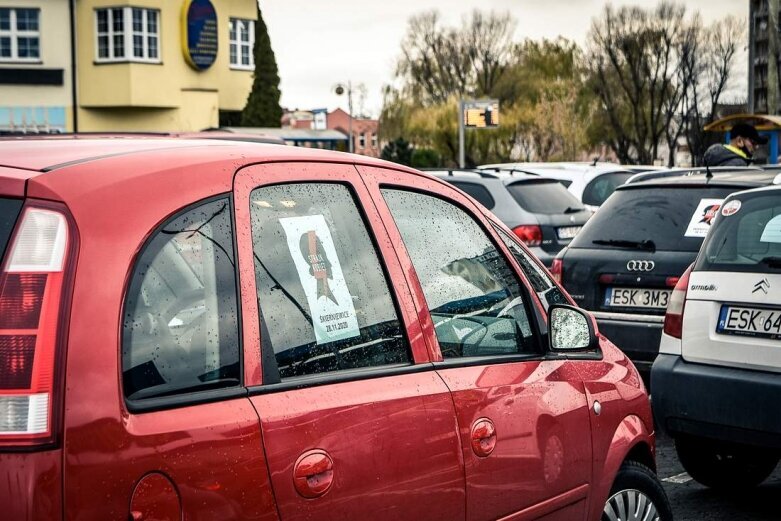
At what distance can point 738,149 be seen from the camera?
1252 centimetres

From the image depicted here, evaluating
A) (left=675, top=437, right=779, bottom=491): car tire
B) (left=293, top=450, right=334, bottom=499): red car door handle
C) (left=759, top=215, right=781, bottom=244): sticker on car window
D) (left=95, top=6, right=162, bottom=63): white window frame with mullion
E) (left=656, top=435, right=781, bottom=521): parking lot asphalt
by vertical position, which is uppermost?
(left=95, top=6, right=162, bottom=63): white window frame with mullion

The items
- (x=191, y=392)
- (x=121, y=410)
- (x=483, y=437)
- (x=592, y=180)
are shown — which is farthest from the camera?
(x=592, y=180)

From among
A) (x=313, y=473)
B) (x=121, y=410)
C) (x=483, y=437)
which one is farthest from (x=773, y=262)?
(x=121, y=410)

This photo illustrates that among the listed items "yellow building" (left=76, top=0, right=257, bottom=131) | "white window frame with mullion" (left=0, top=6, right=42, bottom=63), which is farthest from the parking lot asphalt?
"white window frame with mullion" (left=0, top=6, right=42, bottom=63)

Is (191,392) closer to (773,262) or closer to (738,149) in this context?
(773,262)

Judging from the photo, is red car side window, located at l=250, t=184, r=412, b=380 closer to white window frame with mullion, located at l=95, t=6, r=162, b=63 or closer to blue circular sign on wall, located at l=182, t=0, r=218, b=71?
white window frame with mullion, located at l=95, t=6, r=162, b=63

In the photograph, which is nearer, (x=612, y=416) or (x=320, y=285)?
(x=320, y=285)

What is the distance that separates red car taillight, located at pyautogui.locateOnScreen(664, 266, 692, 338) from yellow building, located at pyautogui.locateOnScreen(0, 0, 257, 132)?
139 feet

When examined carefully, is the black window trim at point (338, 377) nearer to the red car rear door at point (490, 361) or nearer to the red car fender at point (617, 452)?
the red car rear door at point (490, 361)

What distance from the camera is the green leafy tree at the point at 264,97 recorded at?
256 ft

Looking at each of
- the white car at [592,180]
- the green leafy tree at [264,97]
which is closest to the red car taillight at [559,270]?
the white car at [592,180]

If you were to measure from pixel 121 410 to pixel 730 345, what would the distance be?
3972mm

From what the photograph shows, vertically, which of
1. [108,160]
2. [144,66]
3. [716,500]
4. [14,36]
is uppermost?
[14,36]

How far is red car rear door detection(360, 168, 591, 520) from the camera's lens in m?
3.38
